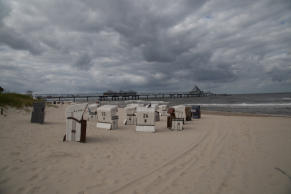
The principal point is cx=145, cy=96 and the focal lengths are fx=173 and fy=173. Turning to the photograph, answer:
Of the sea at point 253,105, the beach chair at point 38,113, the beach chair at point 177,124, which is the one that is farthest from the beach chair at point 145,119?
the sea at point 253,105

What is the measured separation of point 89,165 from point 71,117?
2.02m

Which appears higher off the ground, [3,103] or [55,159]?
[3,103]

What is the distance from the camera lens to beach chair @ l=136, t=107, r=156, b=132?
7.52 meters

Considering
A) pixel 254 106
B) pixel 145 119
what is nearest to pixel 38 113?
pixel 145 119

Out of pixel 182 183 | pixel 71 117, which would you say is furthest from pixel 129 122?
pixel 182 183

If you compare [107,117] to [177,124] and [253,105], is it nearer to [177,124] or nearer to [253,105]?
[177,124]

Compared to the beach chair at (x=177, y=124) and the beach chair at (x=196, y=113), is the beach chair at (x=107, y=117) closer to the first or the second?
the beach chair at (x=177, y=124)

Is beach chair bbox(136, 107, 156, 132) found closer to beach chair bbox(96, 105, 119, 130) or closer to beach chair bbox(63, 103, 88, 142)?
beach chair bbox(96, 105, 119, 130)

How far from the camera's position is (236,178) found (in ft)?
10.5

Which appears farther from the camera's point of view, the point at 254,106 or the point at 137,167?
the point at 254,106

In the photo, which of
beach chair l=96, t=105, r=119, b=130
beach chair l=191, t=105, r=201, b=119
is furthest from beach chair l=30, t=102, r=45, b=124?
beach chair l=191, t=105, r=201, b=119

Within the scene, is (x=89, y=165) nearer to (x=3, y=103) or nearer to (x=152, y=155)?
(x=152, y=155)

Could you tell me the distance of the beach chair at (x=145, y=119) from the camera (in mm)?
7520

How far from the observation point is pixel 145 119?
25.3ft
